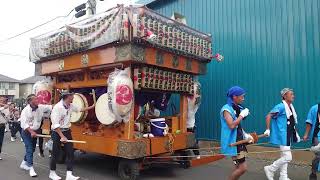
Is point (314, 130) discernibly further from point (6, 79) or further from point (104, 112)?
point (6, 79)

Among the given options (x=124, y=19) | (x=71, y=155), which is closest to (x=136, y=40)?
(x=124, y=19)

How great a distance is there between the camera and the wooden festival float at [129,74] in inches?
253

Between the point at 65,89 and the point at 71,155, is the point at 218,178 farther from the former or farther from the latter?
the point at 65,89

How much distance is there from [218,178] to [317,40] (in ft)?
12.8

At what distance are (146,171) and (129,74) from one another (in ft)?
8.20

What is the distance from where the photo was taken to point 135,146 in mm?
6457

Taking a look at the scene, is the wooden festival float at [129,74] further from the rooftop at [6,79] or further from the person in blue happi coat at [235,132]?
the rooftop at [6,79]

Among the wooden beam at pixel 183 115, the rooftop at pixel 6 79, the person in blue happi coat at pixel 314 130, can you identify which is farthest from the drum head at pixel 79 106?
the rooftop at pixel 6 79

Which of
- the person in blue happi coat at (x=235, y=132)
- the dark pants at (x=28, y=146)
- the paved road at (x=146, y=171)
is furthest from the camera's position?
the dark pants at (x=28, y=146)

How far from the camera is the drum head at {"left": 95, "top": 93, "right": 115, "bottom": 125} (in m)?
6.86

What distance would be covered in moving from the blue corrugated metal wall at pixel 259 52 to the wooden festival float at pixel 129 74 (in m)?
1.53

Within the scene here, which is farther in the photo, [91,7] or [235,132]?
[91,7]

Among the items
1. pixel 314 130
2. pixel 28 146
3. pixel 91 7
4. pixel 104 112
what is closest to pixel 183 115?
pixel 104 112

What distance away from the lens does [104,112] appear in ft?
23.0
